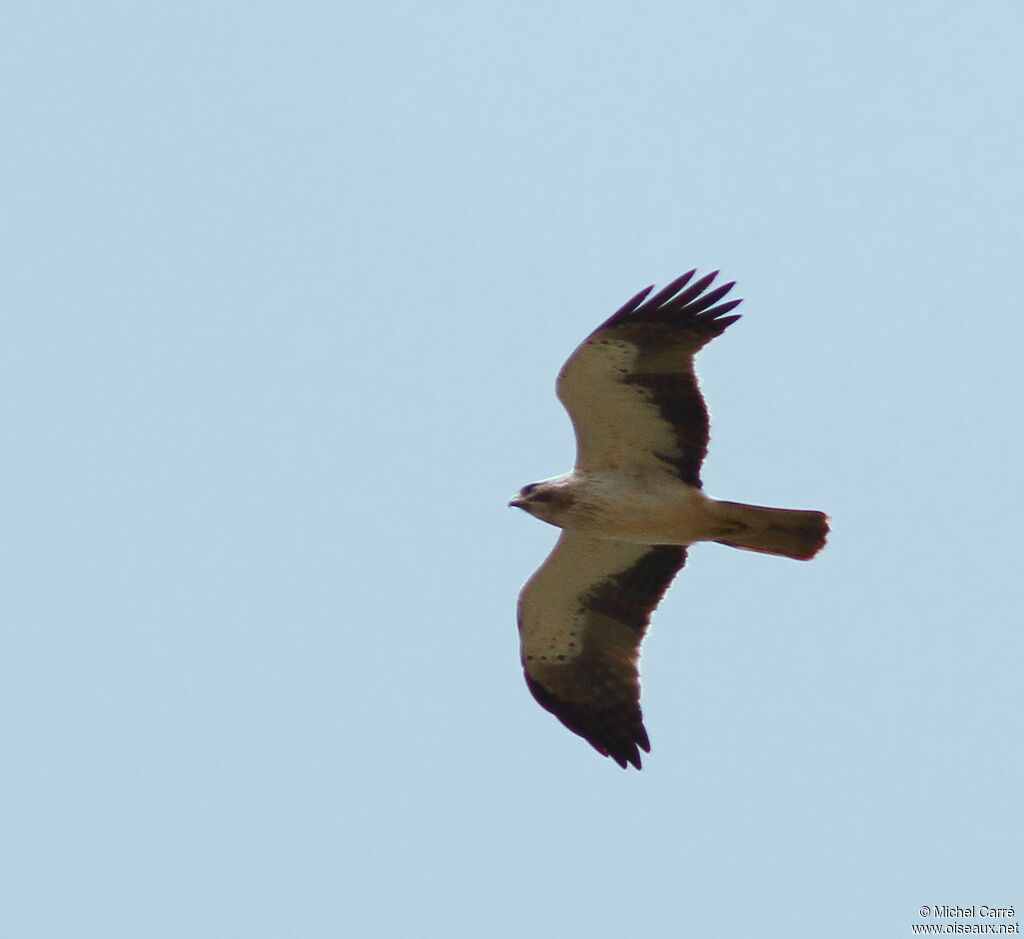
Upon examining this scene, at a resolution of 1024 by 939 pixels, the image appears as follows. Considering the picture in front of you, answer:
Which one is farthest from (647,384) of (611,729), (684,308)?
(611,729)

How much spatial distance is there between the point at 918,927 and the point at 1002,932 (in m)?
0.64

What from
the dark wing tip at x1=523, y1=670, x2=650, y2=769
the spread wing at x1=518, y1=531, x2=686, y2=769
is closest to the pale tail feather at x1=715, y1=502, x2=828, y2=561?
the spread wing at x1=518, y1=531, x2=686, y2=769

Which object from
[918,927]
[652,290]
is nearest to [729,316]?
[652,290]

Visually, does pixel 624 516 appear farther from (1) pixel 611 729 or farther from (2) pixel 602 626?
(1) pixel 611 729

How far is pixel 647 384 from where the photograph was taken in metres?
10.2

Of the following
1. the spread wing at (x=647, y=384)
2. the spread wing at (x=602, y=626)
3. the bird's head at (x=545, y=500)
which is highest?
the spread wing at (x=647, y=384)

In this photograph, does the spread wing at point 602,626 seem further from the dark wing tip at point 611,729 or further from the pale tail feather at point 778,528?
the pale tail feather at point 778,528

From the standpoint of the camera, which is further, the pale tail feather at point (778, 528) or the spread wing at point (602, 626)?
the spread wing at point (602, 626)

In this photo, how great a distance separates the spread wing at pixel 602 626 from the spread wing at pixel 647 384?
0.95m

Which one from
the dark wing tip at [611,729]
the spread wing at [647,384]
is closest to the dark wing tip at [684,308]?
the spread wing at [647,384]

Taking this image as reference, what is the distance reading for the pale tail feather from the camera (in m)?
10.1

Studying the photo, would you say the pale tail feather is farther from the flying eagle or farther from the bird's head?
the bird's head

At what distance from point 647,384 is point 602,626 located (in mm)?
2166

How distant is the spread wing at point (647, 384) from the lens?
10039mm
